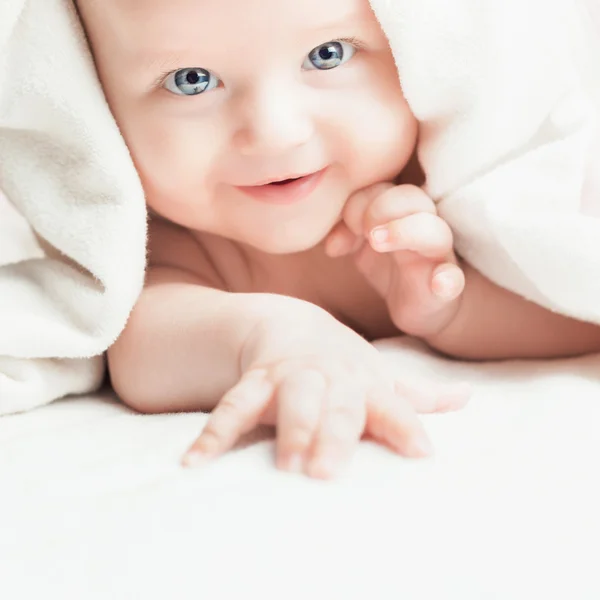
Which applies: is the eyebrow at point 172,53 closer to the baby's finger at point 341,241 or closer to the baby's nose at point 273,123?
the baby's nose at point 273,123

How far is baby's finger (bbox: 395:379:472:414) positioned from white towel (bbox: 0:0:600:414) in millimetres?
176

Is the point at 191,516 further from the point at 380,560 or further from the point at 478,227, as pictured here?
the point at 478,227

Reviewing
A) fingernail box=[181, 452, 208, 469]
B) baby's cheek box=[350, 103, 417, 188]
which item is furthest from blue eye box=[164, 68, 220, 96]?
fingernail box=[181, 452, 208, 469]

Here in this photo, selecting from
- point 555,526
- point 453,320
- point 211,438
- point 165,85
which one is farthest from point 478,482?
point 165,85

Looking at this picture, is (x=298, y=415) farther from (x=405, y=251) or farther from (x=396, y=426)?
(x=405, y=251)

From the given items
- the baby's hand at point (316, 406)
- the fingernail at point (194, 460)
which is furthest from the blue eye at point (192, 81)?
the fingernail at point (194, 460)

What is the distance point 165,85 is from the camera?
0.80 m

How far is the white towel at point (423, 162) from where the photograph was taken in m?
0.80

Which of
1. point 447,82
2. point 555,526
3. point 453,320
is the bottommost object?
point 453,320

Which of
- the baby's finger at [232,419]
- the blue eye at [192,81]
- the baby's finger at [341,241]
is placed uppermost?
the blue eye at [192,81]

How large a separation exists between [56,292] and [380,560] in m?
0.51

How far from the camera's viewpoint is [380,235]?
0.80m

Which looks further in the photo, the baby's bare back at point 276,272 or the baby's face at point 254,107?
the baby's bare back at point 276,272

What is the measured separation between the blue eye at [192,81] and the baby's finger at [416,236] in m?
0.19
